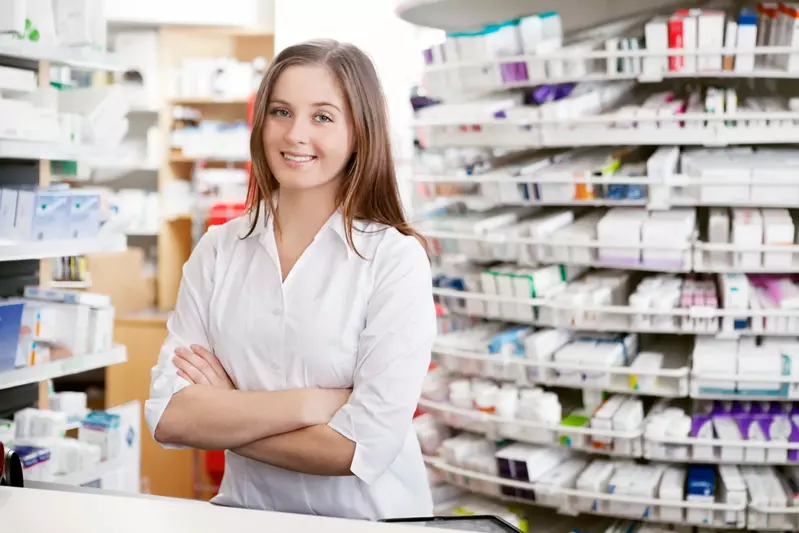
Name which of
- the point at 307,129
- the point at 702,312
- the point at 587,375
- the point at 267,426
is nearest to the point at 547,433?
the point at 587,375

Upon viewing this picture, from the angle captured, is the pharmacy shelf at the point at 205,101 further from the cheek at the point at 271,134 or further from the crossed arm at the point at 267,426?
the crossed arm at the point at 267,426

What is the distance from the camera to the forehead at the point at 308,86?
6.37ft

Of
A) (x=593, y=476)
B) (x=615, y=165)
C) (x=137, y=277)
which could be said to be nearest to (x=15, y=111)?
(x=615, y=165)

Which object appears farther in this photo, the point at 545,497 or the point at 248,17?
the point at 248,17

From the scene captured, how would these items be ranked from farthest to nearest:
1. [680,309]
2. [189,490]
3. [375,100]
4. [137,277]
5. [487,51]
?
1. [137,277]
2. [189,490]
3. [487,51]
4. [680,309]
5. [375,100]

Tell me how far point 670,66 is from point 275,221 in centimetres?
141

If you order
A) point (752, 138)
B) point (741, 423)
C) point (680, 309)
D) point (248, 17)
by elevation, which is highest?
point (248, 17)

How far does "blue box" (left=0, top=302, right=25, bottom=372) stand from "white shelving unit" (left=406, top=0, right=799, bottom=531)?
124cm

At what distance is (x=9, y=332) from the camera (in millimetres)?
2932

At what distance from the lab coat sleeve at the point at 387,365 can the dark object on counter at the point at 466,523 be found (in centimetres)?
16

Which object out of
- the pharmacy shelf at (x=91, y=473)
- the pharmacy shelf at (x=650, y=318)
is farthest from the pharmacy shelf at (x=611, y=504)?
the pharmacy shelf at (x=91, y=473)

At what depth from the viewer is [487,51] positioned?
10.2ft

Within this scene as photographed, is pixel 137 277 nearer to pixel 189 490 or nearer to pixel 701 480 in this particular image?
pixel 189 490

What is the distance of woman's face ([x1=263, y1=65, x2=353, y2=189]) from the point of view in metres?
1.93
